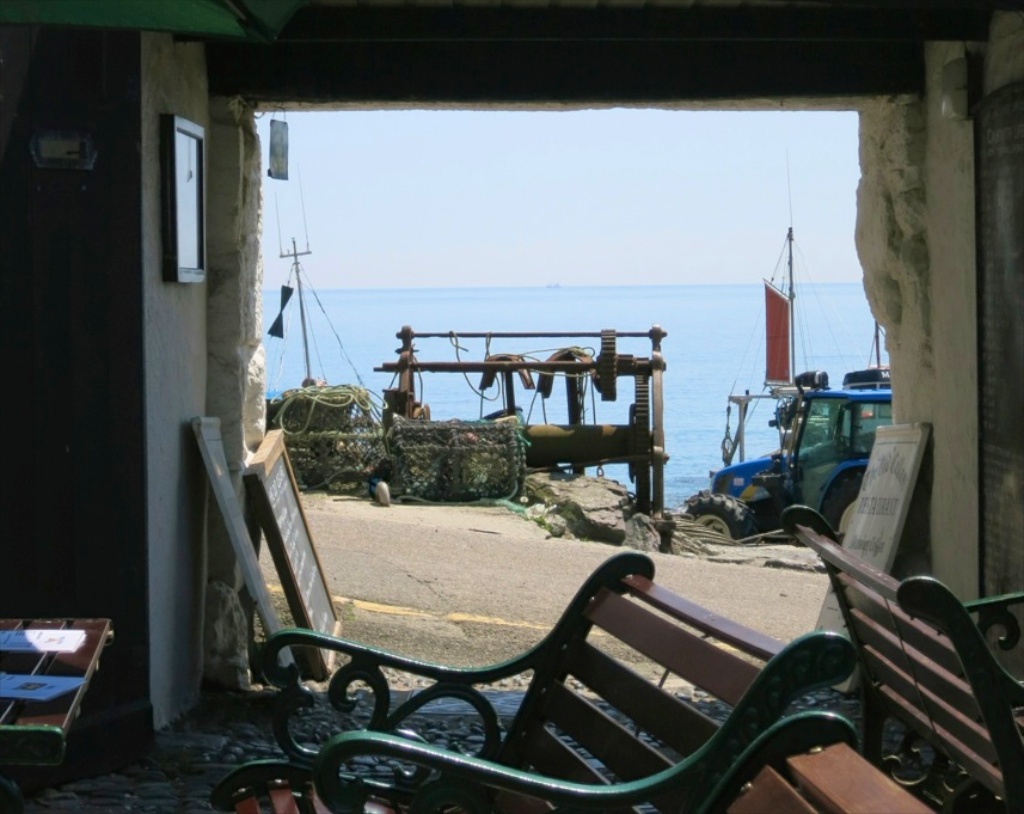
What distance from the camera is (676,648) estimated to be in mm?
2986

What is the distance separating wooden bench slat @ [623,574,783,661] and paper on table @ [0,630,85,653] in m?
1.24

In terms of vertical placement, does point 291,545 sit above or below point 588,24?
below

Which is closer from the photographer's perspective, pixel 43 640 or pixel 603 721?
pixel 603 721

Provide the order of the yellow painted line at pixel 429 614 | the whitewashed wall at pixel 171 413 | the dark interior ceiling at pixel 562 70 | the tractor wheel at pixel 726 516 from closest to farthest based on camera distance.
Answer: the whitewashed wall at pixel 171 413 < the dark interior ceiling at pixel 562 70 < the yellow painted line at pixel 429 614 < the tractor wheel at pixel 726 516

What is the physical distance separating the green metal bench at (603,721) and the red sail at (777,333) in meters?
42.4

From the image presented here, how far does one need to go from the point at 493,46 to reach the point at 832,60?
4.46 ft

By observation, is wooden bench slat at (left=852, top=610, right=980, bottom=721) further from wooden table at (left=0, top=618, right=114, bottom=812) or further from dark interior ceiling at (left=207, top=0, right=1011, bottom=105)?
dark interior ceiling at (left=207, top=0, right=1011, bottom=105)

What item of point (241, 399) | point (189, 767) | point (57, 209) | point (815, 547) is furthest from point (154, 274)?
point (815, 547)

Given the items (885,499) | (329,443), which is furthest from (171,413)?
(329,443)

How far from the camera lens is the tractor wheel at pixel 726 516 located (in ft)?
54.5

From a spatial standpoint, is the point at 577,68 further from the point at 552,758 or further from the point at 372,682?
the point at 552,758

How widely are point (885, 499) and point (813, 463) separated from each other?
32.7 ft

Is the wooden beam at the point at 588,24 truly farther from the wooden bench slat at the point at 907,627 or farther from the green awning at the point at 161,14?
the wooden bench slat at the point at 907,627

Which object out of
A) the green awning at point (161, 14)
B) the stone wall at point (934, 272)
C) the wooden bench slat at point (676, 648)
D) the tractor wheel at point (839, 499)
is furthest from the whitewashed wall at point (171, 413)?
the tractor wheel at point (839, 499)
